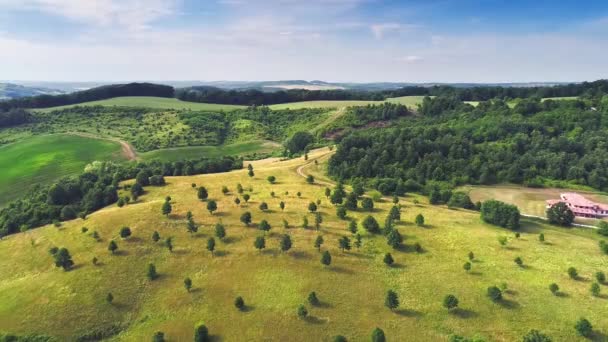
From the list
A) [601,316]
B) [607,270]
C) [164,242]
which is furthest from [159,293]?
[607,270]

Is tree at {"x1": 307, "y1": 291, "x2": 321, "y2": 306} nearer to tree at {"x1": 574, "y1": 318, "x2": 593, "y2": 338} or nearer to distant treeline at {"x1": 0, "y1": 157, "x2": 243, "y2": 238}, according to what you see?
tree at {"x1": 574, "y1": 318, "x2": 593, "y2": 338}

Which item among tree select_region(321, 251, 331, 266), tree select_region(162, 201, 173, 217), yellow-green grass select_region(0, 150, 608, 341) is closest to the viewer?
yellow-green grass select_region(0, 150, 608, 341)

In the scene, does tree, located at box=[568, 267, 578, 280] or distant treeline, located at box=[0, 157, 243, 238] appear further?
distant treeline, located at box=[0, 157, 243, 238]

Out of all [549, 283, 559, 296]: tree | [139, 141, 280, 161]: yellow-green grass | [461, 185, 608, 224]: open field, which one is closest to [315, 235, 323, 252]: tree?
[549, 283, 559, 296]: tree

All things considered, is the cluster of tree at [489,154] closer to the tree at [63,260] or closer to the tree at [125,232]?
the tree at [125,232]

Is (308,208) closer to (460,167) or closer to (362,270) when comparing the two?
(362,270)

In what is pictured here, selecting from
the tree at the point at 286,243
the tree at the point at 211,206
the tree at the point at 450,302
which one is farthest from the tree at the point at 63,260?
the tree at the point at 450,302

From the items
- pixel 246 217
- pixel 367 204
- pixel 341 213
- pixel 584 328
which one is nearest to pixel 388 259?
pixel 341 213

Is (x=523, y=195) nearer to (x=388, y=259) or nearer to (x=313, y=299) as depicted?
(x=388, y=259)
